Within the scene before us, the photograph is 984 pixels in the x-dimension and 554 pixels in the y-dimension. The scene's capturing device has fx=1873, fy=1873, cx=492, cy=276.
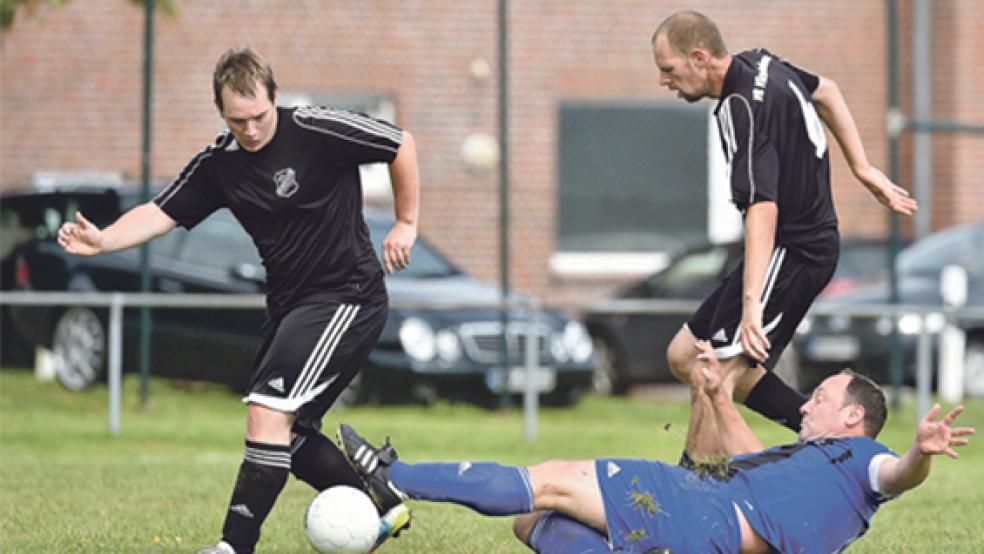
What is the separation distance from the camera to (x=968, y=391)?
631 inches

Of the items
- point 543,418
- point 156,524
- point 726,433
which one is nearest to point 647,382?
point 543,418

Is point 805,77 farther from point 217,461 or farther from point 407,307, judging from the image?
point 407,307

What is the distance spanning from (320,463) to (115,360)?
20.3 ft

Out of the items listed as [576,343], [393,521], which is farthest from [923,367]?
[393,521]

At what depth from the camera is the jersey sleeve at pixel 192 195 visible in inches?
273

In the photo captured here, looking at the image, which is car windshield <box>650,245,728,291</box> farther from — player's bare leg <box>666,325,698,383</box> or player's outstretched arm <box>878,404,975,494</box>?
player's outstretched arm <box>878,404,975,494</box>

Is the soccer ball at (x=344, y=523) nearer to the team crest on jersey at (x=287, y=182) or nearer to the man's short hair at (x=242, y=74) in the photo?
the team crest on jersey at (x=287, y=182)

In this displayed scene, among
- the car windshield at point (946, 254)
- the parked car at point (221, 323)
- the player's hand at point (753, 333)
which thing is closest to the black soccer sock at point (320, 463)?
the player's hand at point (753, 333)

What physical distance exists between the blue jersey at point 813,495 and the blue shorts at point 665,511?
9 cm

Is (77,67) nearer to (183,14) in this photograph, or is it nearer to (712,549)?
(183,14)

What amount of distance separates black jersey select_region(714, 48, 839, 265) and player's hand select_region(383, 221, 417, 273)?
3.90 feet

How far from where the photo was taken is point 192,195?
6.96m

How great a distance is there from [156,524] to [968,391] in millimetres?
9828

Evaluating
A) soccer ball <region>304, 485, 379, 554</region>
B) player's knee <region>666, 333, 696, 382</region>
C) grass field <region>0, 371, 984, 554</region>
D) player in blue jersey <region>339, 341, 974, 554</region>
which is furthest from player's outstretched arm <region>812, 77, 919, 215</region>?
soccer ball <region>304, 485, 379, 554</region>
